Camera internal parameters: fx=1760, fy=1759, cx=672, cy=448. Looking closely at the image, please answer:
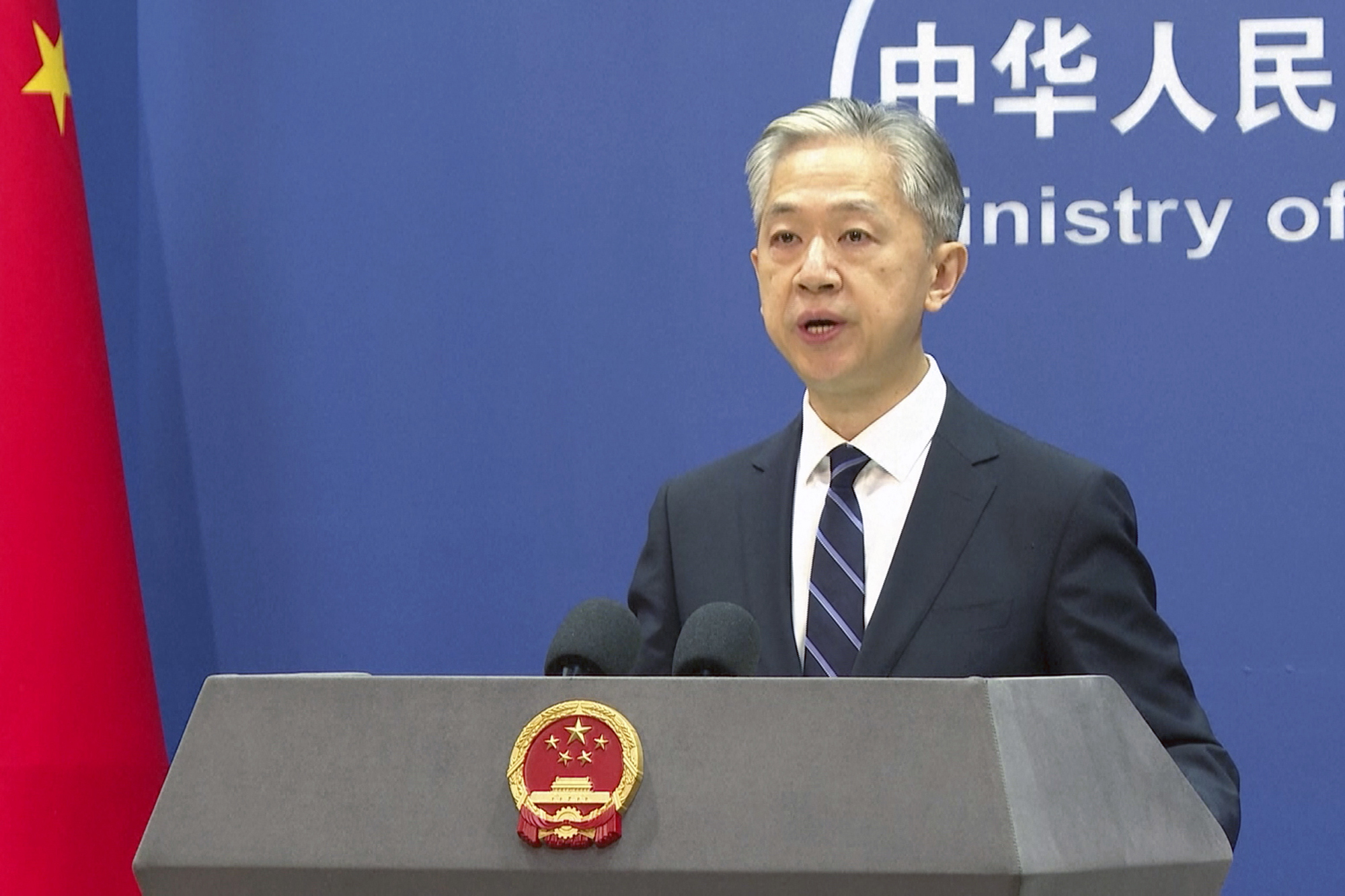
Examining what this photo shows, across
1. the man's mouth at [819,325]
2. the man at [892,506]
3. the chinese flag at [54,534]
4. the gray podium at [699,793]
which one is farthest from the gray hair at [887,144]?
the chinese flag at [54,534]

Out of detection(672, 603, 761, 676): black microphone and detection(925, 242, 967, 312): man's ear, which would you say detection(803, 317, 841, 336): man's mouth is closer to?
detection(925, 242, 967, 312): man's ear

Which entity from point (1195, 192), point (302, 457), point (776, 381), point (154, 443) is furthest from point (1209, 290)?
point (154, 443)

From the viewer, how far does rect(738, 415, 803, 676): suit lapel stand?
62.8 inches

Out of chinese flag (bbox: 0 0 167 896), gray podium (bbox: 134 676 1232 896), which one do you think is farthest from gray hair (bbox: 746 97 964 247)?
chinese flag (bbox: 0 0 167 896)

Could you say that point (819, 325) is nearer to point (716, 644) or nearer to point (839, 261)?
point (839, 261)

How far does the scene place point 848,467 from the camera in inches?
66.1

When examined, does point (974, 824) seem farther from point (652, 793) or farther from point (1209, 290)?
point (1209, 290)

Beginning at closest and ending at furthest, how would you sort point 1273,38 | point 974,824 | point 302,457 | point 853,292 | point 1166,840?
point 974,824 < point 1166,840 < point 853,292 < point 1273,38 < point 302,457

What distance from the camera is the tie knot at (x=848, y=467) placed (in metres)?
1.68

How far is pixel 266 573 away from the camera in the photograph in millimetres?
2758

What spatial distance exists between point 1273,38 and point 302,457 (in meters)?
1.58

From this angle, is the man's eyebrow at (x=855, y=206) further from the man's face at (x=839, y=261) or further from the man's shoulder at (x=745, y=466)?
the man's shoulder at (x=745, y=466)

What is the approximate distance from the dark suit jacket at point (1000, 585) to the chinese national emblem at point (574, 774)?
0.50 metres

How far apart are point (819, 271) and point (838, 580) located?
0.28 metres
